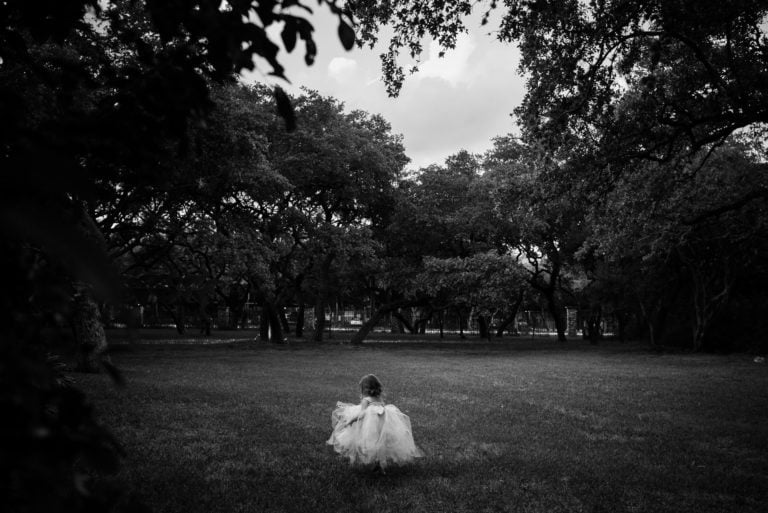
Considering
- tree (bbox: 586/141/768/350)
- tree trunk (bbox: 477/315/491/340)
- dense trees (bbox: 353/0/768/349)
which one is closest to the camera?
dense trees (bbox: 353/0/768/349)

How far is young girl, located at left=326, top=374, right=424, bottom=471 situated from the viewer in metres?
6.35

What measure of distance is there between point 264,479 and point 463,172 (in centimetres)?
3018

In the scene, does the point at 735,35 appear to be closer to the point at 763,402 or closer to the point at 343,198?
the point at 763,402

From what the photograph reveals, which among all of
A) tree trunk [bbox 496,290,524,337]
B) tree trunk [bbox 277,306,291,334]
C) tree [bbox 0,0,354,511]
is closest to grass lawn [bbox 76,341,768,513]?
tree [bbox 0,0,354,511]

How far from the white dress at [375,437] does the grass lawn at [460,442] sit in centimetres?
25

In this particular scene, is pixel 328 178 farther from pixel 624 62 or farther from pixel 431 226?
pixel 624 62

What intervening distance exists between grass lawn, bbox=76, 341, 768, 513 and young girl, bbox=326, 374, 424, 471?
260 millimetres

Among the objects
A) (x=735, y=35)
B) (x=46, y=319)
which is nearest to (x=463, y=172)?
(x=735, y=35)

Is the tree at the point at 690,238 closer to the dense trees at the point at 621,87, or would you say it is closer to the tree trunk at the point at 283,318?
the dense trees at the point at 621,87

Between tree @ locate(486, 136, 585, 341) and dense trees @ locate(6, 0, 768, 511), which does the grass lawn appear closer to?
dense trees @ locate(6, 0, 768, 511)

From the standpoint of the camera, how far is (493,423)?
30.9 feet

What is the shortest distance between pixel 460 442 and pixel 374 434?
87.3 inches

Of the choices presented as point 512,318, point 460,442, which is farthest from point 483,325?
point 460,442

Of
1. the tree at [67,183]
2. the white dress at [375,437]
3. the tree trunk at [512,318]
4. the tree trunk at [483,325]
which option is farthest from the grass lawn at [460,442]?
the tree trunk at [483,325]
